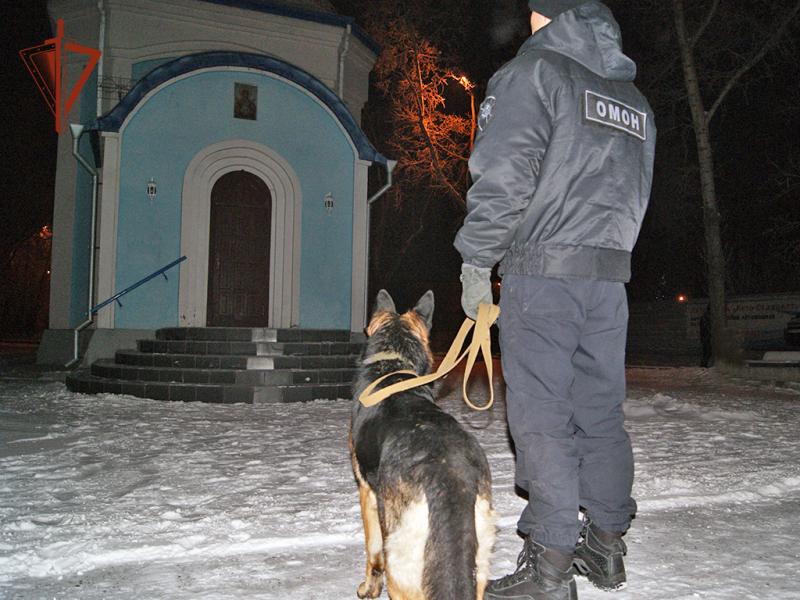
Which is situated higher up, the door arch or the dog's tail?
the door arch

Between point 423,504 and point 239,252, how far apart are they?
10807 millimetres

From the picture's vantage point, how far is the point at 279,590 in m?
2.77

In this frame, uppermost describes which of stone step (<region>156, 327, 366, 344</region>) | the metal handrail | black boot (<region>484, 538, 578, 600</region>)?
the metal handrail

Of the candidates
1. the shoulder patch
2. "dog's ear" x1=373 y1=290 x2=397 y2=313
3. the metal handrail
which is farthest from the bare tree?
the shoulder patch

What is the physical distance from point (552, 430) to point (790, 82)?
2001cm

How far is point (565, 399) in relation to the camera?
2.62m

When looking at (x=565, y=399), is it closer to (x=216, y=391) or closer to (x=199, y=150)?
(x=216, y=391)

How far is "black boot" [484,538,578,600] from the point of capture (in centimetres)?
256

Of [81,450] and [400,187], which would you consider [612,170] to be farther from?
[400,187]

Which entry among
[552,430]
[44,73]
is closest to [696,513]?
[552,430]

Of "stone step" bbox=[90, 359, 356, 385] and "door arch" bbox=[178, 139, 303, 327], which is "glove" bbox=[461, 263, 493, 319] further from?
"door arch" bbox=[178, 139, 303, 327]

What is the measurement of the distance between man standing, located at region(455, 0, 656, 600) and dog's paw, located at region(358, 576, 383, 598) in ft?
1.61

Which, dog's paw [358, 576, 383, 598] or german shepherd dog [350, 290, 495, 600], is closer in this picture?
german shepherd dog [350, 290, 495, 600]

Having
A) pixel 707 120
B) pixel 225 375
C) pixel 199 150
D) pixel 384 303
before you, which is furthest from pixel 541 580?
pixel 707 120
